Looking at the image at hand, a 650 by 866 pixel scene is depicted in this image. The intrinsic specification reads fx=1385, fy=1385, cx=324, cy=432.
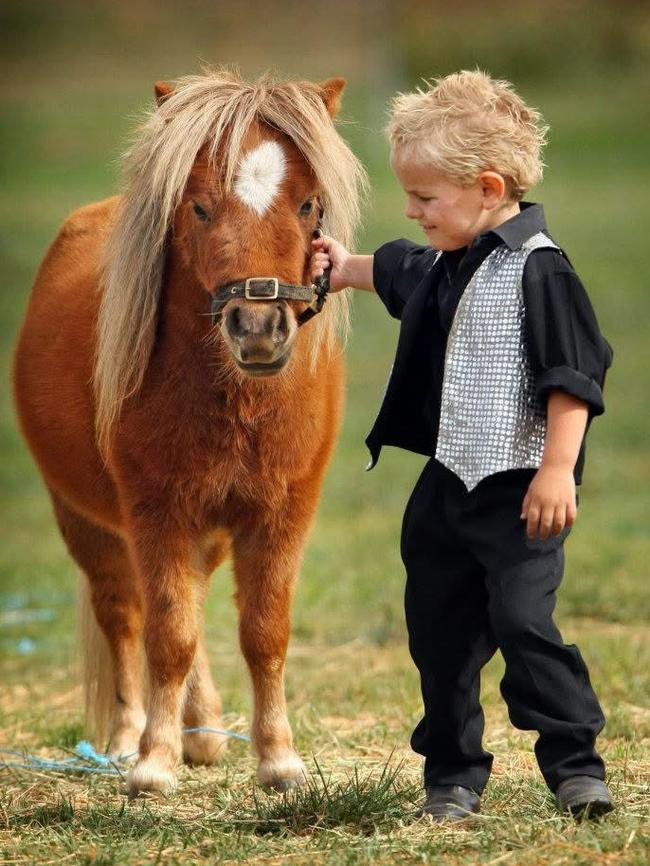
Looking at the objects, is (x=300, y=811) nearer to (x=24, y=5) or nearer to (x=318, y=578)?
(x=318, y=578)

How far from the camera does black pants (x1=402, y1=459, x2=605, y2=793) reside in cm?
321

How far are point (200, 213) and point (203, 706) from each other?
6.00 feet

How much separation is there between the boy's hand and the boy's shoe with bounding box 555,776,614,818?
4.75 ft

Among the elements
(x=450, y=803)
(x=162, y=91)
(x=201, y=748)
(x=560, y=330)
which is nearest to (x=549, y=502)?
(x=560, y=330)

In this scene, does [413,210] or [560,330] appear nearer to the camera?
[560,330]

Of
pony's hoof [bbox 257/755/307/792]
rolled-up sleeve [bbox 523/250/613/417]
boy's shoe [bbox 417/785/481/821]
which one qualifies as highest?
rolled-up sleeve [bbox 523/250/613/417]

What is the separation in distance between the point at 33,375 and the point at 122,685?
3.85 feet

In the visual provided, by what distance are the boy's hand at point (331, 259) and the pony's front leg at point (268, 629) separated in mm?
783

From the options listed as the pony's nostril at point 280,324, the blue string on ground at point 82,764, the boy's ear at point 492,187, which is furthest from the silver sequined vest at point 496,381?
the blue string on ground at point 82,764

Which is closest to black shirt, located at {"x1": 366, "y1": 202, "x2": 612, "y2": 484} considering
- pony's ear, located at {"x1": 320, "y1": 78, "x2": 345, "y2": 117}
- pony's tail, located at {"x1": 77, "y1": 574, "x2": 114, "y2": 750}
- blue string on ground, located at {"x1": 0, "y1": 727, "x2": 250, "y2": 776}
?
pony's ear, located at {"x1": 320, "y1": 78, "x2": 345, "y2": 117}

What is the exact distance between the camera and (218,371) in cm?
Answer: 393

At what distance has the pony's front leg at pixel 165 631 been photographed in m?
3.97

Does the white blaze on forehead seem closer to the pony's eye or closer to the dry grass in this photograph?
the pony's eye

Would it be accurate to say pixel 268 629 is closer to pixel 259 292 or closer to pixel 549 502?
pixel 259 292
